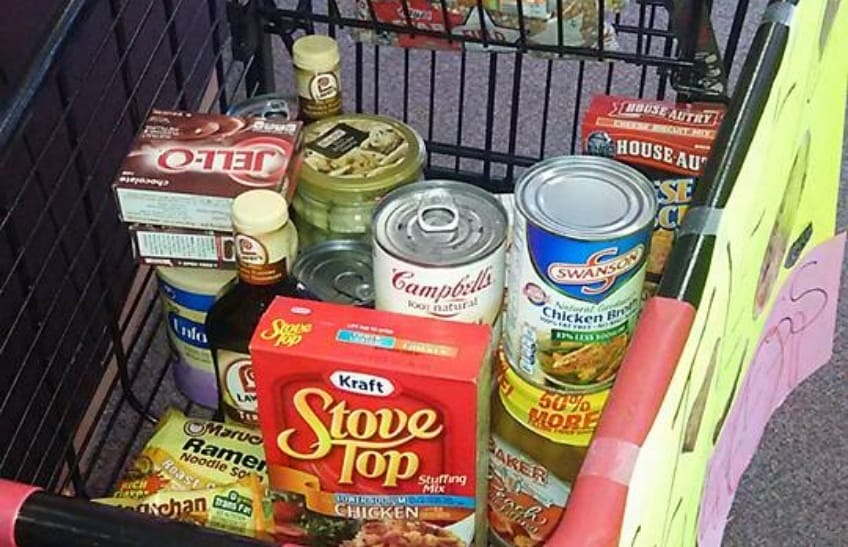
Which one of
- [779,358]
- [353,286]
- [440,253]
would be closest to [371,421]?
[440,253]

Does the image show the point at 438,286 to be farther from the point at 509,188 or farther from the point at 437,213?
the point at 509,188

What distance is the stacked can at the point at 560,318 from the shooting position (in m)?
0.86

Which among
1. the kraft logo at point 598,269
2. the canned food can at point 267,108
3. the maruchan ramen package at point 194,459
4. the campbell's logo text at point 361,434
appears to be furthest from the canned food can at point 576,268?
the canned food can at point 267,108

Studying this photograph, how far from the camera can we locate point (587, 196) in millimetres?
925

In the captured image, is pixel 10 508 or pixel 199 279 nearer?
pixel 10 508

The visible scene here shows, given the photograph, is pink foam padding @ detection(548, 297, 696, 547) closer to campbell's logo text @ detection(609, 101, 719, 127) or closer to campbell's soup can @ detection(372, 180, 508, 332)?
campbell's soup can @ detection(372, 180, 508, 332)

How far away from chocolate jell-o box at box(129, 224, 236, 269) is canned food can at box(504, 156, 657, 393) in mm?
222

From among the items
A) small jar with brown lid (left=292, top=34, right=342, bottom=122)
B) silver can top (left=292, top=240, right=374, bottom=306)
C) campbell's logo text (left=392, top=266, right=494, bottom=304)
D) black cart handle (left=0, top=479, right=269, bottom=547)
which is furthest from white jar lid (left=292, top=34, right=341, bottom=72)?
black cart handle (left=0, top=479, right=269, bottom=547)

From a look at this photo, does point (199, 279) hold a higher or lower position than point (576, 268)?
lower

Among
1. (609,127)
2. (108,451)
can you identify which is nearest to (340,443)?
(609,127)

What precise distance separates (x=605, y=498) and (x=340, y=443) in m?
0.29

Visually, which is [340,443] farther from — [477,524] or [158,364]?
[158,364]

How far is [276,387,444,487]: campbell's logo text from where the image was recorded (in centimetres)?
82

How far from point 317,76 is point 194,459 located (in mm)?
324
